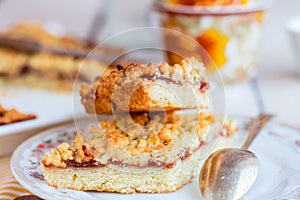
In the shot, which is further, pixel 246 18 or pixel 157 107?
pixel 246 18

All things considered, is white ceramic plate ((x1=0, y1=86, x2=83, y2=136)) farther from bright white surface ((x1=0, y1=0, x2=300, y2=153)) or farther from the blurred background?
the blurred background

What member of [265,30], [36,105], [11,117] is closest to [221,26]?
[36,105]

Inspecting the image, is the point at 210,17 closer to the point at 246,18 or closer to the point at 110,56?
the point at 246,18

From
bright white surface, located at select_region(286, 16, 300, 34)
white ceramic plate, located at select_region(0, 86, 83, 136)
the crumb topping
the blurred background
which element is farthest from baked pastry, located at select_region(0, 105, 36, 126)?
bright white surface, located at select_region(286, 16, 300, 34)

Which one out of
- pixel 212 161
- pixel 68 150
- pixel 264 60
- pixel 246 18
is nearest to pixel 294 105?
pixel 246 18

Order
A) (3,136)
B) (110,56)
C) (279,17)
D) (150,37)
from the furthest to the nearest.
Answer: (279,17) → (150,37) → (110,56) → (3,136)

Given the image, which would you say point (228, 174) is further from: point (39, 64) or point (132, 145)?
point (39, 64)
